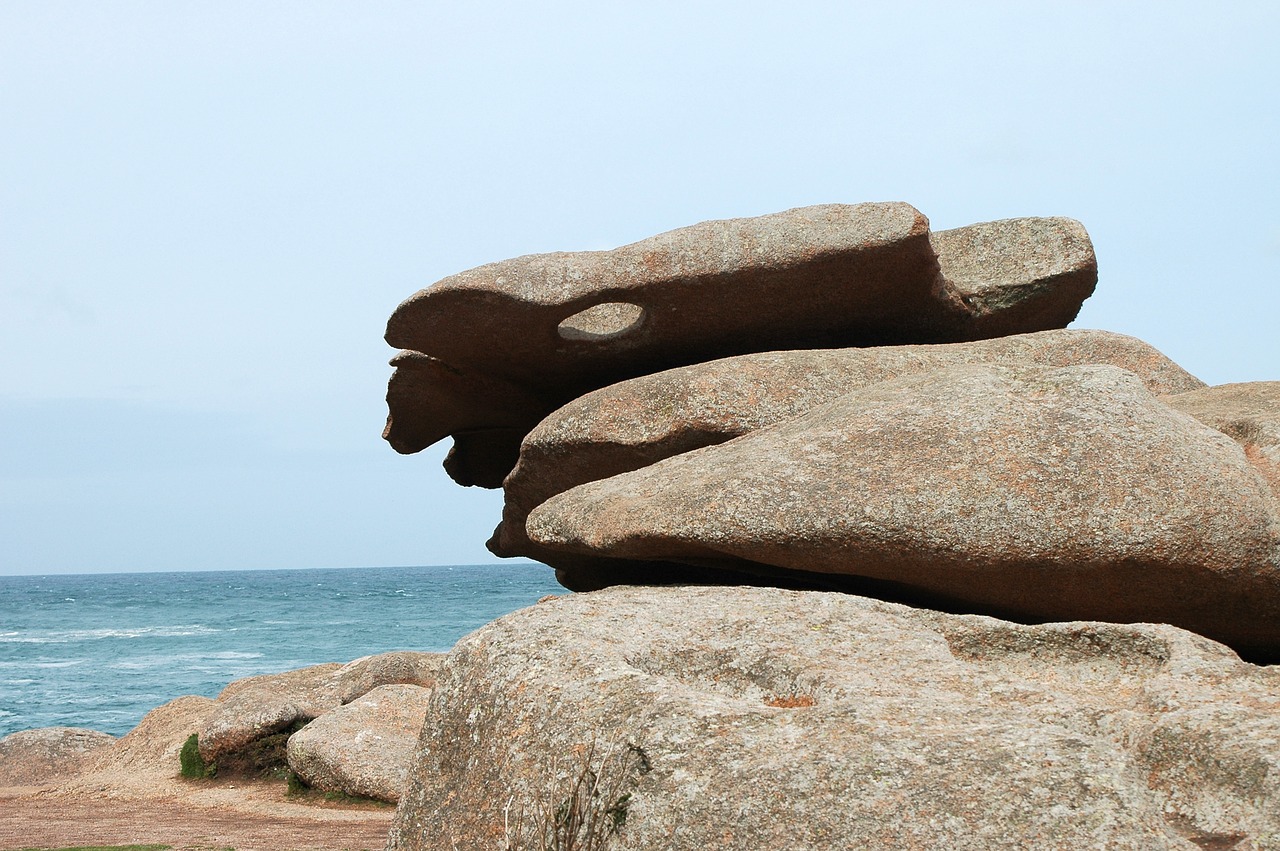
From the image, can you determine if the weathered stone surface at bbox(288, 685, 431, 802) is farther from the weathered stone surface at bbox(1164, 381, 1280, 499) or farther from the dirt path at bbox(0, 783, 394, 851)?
the weathered stone surface at bbox(1164, 381, 1280, 499)

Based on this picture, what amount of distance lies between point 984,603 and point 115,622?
8051 centimetres

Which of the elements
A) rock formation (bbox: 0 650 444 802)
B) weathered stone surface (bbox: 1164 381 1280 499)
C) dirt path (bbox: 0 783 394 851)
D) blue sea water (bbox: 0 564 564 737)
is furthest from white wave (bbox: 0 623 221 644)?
weathered stone surface (bbox: 1164 381 1280 499)

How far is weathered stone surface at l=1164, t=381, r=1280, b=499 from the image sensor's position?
9.31 m

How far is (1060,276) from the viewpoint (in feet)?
41.7

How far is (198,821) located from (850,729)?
1087 cm

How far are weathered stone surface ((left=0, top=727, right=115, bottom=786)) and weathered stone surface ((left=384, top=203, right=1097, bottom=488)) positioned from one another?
9424 mm

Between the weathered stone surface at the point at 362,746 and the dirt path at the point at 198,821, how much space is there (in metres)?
0.36

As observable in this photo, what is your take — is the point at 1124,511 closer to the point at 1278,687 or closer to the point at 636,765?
the point at 1278,687

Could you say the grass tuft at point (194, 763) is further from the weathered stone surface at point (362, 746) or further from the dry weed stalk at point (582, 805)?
the dry weed stalk at point (582, 805)

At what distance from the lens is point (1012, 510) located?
26.6ft

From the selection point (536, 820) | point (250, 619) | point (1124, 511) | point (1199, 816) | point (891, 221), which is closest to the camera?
point (1199, 816)

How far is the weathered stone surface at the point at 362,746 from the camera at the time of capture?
1415cm

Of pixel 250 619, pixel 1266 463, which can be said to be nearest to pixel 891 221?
pixel 1266 463

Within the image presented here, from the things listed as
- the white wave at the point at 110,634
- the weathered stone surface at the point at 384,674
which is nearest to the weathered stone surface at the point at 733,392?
the weathered stone surface at the point at 384,674
